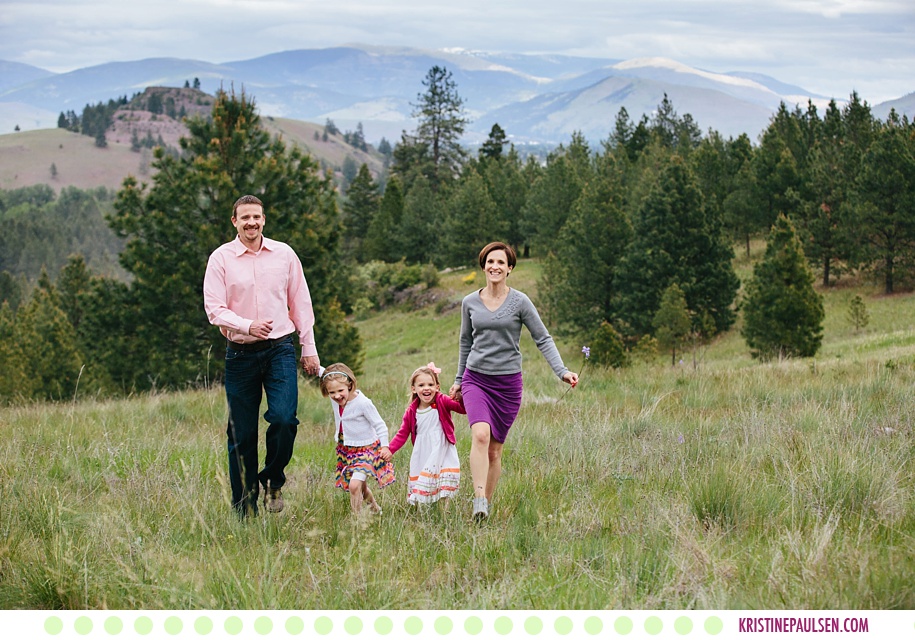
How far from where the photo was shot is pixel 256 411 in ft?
17.0

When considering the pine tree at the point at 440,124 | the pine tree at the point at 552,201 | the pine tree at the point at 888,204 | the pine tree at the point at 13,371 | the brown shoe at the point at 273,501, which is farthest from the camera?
the pine tree at the point at 440,124

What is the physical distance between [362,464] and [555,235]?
45027 millimetres

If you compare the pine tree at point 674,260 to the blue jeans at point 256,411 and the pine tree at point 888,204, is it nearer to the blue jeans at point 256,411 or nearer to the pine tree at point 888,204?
the pine tree at point 888,204

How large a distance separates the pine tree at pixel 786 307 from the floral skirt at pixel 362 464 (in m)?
21.6

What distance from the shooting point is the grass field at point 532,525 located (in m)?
3.38

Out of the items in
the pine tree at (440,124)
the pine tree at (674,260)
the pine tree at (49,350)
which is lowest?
the pine tree at (49,350)

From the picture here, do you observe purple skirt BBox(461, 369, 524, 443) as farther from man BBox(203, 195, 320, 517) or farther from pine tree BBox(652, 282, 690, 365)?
pine tree BBox(652, 282, 690, 365)

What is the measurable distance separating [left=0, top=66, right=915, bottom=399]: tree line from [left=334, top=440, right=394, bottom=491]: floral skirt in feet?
6.29

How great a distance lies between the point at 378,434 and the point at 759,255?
4502 centimetres

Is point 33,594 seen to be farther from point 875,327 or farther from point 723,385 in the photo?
point 875,327

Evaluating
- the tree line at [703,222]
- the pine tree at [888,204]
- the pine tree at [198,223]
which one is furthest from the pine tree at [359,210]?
the pine tree at [198,223]

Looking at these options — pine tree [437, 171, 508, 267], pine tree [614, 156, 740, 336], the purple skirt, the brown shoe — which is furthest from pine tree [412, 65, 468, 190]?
the brown shoe

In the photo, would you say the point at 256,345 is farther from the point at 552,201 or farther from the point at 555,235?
the point at 552,201

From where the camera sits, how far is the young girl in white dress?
5.11 metres
